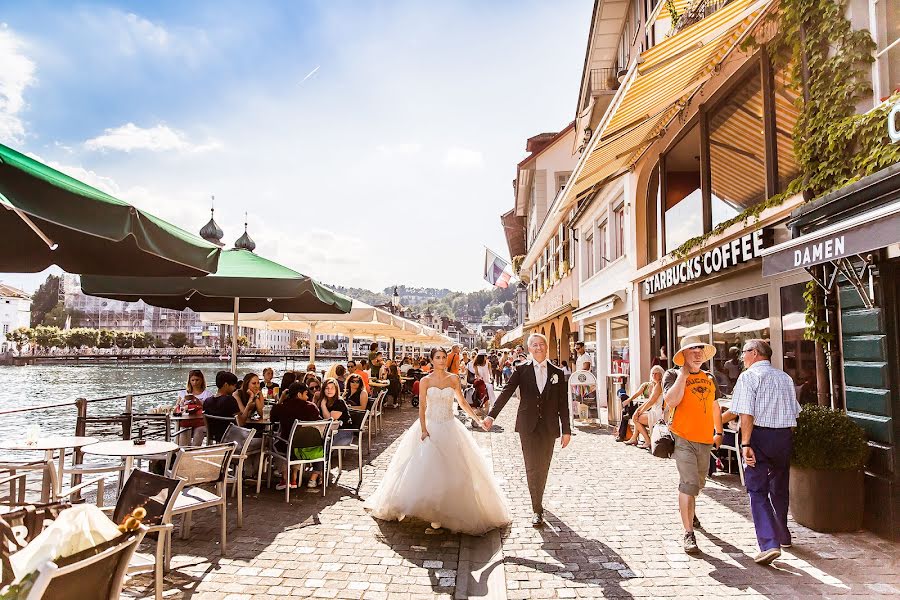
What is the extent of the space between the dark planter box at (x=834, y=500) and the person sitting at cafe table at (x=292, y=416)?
516 centimetres

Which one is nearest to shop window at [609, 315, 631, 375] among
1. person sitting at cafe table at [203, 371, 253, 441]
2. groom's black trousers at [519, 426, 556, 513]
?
groom's black trousers at [519, 426, 556, 513]

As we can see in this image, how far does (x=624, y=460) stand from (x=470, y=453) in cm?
437

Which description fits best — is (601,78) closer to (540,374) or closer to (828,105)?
(828,105)

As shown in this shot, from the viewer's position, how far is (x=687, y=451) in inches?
201

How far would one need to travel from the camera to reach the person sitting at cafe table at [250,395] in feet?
25.3

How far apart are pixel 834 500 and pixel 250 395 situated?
21.7ft

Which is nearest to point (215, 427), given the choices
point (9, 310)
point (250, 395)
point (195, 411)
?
point (195, 411)

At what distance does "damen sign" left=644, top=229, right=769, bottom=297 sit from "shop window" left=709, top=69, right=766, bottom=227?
0.64 m

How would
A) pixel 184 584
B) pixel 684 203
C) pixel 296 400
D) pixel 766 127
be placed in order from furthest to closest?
pixel 684 203 → pixel 766 127 → pixel 296 400 → pixel 184 584

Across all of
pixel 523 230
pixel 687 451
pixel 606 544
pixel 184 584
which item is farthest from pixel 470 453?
pixel 523 230

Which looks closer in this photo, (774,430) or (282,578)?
(282,578)

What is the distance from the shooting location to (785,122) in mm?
7508

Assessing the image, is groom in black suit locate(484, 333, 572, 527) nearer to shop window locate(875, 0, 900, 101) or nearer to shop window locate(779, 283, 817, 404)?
shop window locate(779, 283, 817, 404)

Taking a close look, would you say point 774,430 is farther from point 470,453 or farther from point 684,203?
point 684,203
